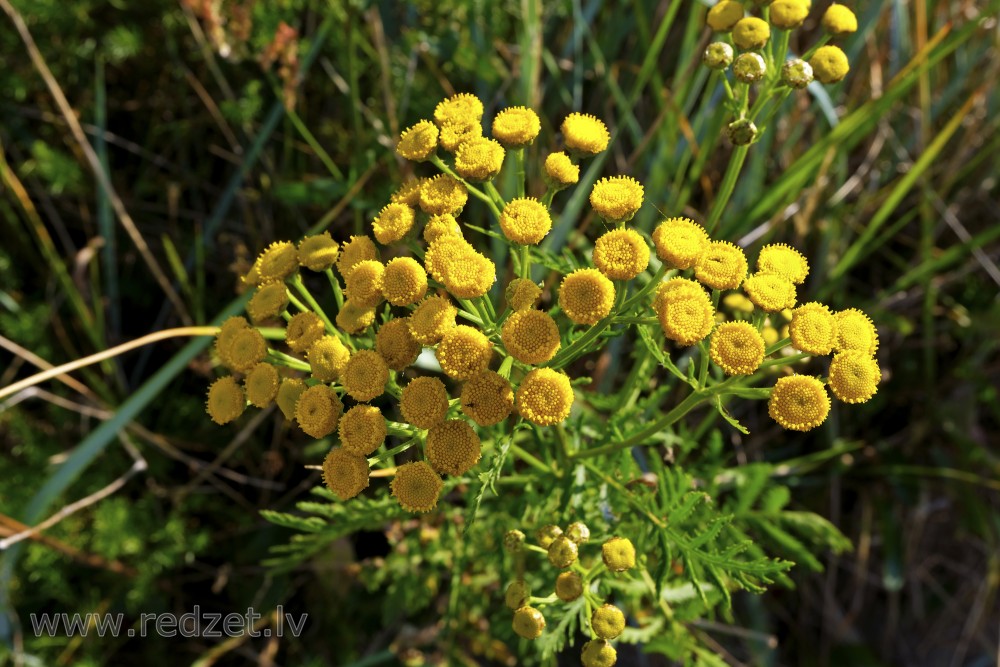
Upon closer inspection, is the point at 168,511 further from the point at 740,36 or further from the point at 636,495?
the point at 740,36

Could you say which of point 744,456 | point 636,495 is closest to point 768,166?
point 744,456

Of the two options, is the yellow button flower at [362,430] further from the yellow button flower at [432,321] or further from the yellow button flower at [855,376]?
the yellow button flower at [855,376]

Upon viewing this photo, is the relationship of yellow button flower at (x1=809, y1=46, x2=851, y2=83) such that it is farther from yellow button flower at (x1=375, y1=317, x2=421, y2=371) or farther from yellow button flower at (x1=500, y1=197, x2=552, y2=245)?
yellow button flower at (x1=375, y1=317, x2=421, y2=371)

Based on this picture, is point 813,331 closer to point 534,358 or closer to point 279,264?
point 534,358

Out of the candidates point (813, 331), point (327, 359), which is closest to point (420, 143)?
point (327, 359)

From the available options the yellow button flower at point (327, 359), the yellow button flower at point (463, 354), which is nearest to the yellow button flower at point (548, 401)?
the yellow button flower at point (463, 354)

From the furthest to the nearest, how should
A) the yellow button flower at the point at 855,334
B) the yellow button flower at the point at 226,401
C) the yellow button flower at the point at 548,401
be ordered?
1. the yellow button flower at the point at 226,401
2. the yellow button flower at the point at 855,334
3. the yellow button flower at the point at 548,401

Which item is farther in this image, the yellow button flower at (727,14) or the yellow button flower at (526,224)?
the yellow button flower at (727,14)
